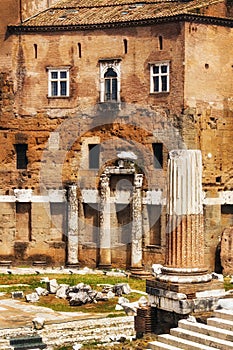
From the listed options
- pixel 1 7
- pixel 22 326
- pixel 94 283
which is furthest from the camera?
pixel 1 7

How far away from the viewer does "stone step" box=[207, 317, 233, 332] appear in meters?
24.6

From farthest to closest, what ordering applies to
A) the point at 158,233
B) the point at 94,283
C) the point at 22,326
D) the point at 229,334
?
the point at 158,233 → the point at 94,283 → the point at 22,326 → the point at 229,334

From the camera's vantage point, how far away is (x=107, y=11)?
4444 centimetres

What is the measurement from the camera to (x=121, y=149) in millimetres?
43250

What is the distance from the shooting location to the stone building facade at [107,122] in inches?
1644

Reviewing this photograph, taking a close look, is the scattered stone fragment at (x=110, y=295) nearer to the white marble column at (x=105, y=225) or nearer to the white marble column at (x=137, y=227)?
the white marble column at (x=137, y=227)

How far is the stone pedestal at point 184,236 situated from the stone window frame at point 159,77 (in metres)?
14.7

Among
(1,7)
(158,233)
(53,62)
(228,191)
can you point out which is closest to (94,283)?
(158,233)

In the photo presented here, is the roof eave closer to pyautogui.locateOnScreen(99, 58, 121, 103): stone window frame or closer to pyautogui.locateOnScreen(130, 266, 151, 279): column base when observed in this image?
pyautogui.locateOnScreen(99, 58, 121, 103): stone window frame

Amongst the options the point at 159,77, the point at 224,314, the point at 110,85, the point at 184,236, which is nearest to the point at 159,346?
the point at 224,314

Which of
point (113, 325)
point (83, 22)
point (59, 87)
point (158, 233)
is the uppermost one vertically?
point (83, 22)

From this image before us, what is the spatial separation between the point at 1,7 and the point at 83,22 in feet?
13.1

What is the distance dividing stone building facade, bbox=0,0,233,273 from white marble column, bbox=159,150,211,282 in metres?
13.7

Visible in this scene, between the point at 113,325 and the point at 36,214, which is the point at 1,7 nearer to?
the point at 36,214
